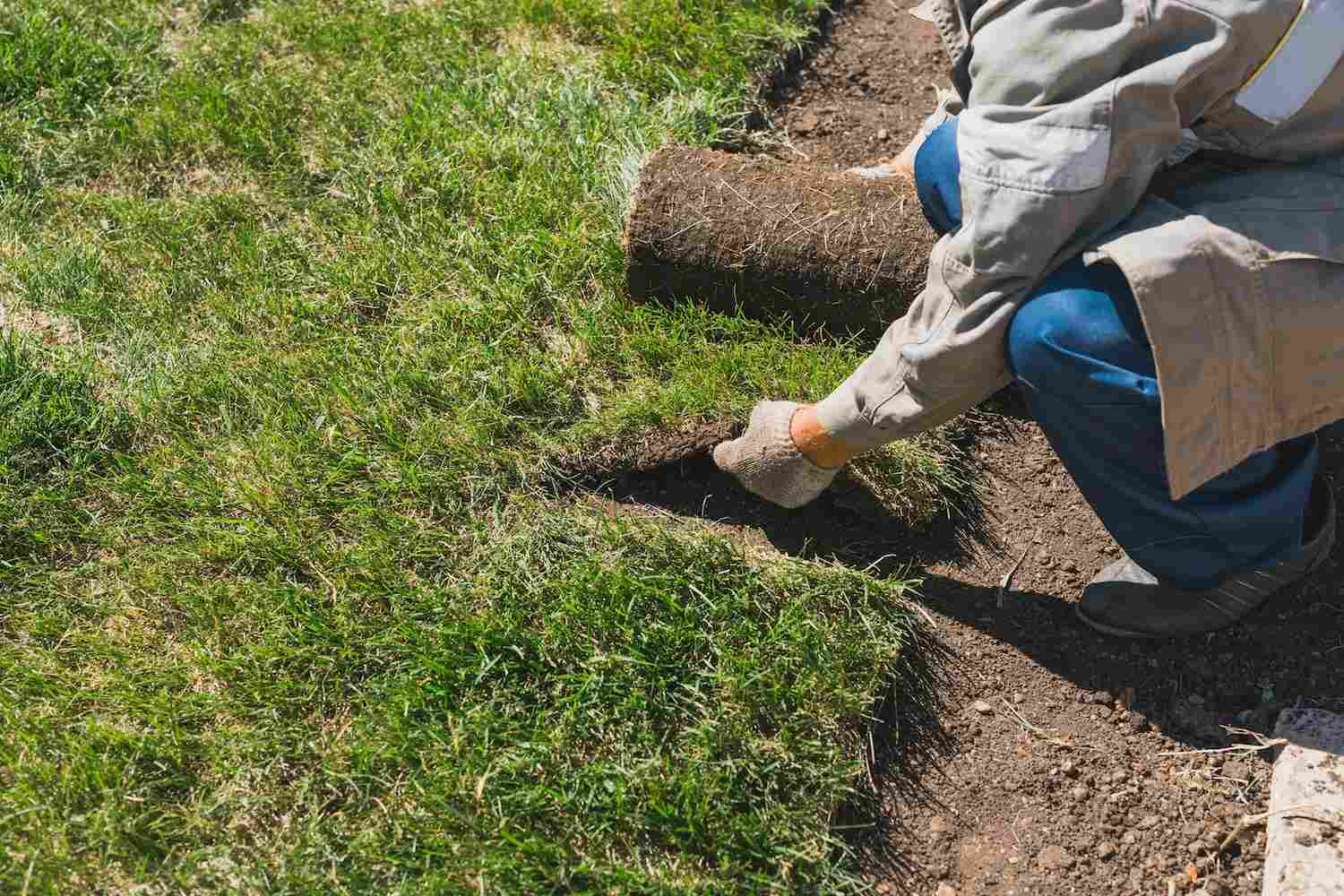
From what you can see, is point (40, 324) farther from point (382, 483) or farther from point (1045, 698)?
point (1045, 698)

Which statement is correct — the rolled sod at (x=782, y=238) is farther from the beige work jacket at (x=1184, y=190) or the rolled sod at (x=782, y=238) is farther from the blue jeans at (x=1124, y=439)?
the beige work jacket at (x=1184, y=190)

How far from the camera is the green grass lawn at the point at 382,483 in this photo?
2.13 metres

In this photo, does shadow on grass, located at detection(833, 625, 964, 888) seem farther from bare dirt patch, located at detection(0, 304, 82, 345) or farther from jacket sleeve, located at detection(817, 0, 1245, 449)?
bare dirt patch, located at detection(0, 304, 82, 345)

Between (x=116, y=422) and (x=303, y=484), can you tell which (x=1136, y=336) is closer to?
(x=303, y=484)

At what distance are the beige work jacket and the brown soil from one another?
1.97 ft

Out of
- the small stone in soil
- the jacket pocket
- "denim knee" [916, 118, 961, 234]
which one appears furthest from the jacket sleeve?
the small stone in soil

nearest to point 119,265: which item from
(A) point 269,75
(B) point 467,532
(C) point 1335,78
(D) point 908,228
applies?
(A) point 269,75

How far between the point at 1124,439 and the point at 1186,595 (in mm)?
530

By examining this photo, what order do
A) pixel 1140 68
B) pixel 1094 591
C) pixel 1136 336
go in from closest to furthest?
1. pixel 1140 68
2. pixel 1136 336
3. pixel 1094 591

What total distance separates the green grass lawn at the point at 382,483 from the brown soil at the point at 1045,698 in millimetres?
135

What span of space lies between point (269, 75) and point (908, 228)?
Answer: 2.09 meters

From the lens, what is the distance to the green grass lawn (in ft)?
7.00

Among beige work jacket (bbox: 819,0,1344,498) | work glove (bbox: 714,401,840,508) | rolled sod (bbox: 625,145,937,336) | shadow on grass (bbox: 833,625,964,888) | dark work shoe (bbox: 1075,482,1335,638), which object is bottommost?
shadow on grass (bbox: 833,625,964,888)

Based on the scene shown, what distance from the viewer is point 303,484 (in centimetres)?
264
